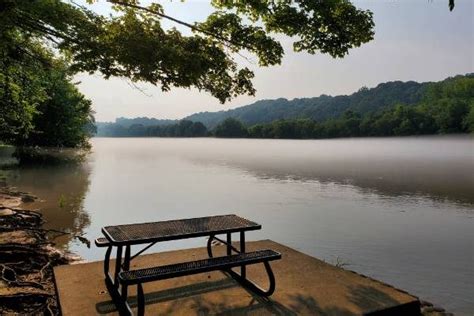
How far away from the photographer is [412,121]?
12762 centimetres

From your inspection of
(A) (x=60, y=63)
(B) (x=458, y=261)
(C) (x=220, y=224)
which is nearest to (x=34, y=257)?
(C) (x=220, y=224)

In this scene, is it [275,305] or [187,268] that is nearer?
[187,268]

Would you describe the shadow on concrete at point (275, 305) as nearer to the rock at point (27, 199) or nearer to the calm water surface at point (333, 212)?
the calm water surface at point (333, 212)

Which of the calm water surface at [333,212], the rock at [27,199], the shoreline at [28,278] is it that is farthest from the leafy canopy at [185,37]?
the rock at [27,199]

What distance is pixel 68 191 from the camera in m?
24.6

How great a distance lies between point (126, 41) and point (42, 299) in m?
3.92

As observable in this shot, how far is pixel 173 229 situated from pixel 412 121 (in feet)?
438

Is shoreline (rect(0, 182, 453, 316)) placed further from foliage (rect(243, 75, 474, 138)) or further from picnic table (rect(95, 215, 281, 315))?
foliage (rect(243, 75, 474, 138))

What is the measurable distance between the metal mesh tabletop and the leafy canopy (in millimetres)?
2655

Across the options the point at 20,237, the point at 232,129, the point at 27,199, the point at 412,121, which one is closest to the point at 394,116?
the point at 412,121

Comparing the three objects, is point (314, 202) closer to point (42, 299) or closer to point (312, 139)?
point (42, 299)

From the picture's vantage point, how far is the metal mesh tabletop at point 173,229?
16.4 ft

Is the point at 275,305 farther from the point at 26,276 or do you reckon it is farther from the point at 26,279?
the point at 26,276

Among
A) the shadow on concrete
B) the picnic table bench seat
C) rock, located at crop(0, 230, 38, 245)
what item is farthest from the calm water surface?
the picnic table bench seat
